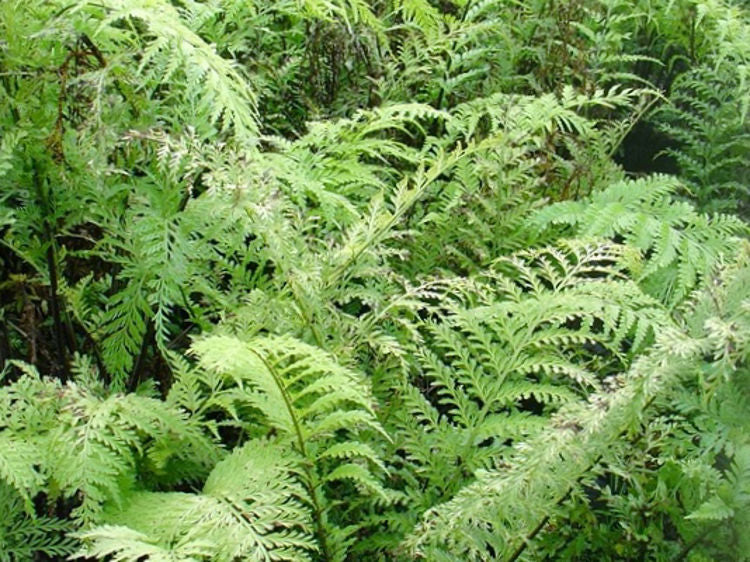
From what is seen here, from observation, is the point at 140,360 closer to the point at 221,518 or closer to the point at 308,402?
the point at 308,402

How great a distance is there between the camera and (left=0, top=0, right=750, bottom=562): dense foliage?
4.74 ft

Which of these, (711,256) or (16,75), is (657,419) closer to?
(711,256)

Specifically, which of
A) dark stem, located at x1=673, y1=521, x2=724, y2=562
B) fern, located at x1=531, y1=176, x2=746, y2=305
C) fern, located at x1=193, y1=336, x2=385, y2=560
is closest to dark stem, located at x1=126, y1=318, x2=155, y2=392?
fern, located at x1=193, y1=336, x2=385, y2=560

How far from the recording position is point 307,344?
1.53 m

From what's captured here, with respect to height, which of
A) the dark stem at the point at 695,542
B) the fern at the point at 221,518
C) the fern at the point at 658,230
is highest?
the fern at the point at 658,230

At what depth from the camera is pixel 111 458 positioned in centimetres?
148

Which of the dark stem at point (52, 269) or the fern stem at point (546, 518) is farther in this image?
the dark stem at point (52, 269)

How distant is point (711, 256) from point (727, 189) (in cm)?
98

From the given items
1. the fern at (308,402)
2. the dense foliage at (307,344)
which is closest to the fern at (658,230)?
the dense foliage at (307,344)

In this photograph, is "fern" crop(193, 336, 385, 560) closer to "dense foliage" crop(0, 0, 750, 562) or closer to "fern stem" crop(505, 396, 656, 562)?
"dense foliage" crop(0, 0, 750, 562)

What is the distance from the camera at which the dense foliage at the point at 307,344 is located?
1.44 metres

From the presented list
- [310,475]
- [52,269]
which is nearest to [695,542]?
[310,475]

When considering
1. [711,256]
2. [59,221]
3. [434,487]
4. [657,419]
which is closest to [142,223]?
[59,221]

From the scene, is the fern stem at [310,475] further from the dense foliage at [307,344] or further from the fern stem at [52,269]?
the fern stem at [52,269]
